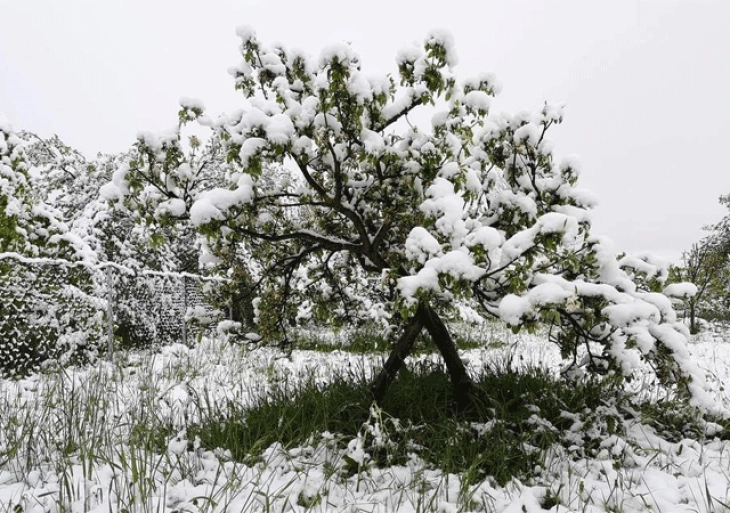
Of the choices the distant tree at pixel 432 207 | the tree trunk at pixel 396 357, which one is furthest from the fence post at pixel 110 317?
the tree trunk at pixel 396 357

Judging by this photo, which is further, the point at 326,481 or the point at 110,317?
the point at 110,317

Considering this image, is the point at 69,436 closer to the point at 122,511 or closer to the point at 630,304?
the point at 122,511

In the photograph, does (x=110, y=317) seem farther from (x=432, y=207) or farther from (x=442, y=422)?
(x=432, y=207)

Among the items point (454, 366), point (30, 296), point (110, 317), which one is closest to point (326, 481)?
point (454, 366)

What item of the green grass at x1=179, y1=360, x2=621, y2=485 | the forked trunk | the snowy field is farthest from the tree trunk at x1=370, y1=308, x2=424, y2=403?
the snowy field

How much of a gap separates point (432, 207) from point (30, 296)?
237 inches

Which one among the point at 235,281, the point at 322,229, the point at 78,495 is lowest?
the point at 78,495

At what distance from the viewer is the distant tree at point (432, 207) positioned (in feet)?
7.73

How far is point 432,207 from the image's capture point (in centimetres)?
252

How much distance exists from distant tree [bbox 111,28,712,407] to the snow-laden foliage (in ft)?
12.6

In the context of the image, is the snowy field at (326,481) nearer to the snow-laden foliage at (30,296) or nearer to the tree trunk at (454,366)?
the tree trunk at (454,366)

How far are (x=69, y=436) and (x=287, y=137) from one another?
2421 millimetres

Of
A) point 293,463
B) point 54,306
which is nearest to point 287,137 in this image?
point 293,463

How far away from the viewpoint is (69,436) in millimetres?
2754
